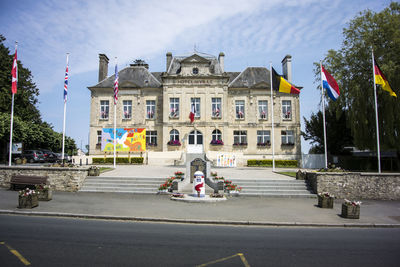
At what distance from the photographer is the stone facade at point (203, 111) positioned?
3200 cm

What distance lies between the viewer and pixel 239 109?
33438 mm

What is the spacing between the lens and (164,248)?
5781mm

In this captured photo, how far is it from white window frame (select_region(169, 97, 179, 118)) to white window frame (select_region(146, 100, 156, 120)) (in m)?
2.32

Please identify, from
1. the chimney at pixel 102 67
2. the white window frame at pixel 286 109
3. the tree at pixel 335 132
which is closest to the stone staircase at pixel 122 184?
the chimney at pixel 102 67

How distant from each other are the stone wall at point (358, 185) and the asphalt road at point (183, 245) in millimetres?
5725

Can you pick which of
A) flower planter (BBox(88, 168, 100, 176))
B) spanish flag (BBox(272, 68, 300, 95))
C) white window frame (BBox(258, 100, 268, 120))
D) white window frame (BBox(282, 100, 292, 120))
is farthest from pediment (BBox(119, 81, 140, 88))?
spanish flag (BBox(272, 68, 300, 95))

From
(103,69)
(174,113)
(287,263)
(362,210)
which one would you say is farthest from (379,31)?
(103,69)

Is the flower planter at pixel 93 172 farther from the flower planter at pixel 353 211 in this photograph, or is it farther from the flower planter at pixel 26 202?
the flower planter at pixel 353 211

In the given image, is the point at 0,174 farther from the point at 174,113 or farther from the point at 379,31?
the point at 379,31

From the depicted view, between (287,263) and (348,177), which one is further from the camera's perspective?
(348,177)

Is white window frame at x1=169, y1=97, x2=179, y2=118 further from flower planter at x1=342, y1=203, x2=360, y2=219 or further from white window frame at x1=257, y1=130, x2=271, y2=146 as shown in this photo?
flower planter at x1=342, y1=203, x2=360, y2=219

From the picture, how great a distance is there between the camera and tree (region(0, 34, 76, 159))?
28266 mm

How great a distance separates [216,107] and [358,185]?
66.4 ft

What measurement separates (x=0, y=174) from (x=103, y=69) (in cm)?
2250
